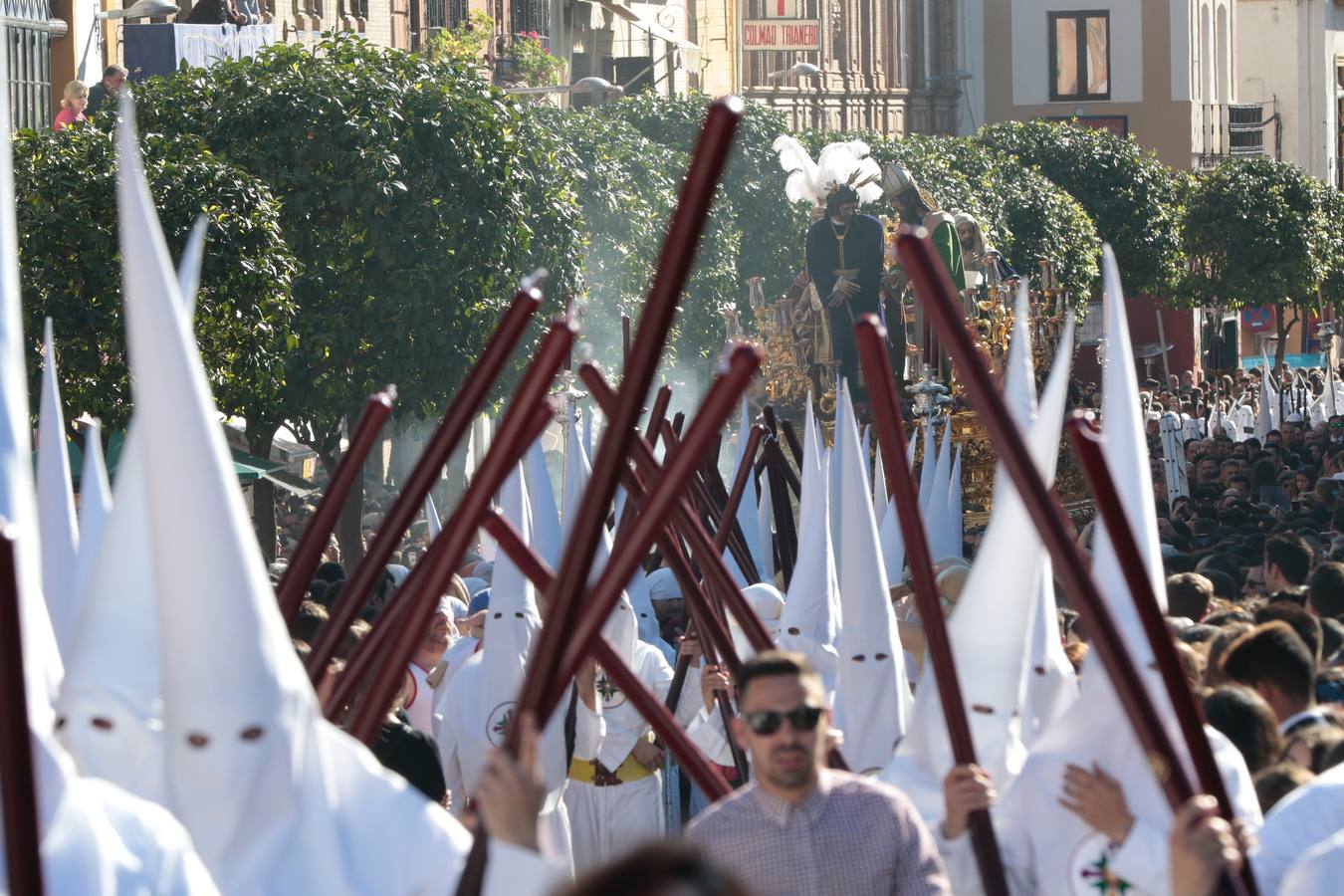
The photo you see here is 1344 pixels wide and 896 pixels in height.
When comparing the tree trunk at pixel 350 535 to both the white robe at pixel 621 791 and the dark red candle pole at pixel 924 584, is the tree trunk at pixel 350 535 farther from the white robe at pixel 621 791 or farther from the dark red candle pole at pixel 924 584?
the dark red candle pole at pixel 924 584

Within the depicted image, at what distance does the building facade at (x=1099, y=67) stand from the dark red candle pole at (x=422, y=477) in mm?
71208

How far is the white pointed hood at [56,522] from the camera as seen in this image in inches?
229

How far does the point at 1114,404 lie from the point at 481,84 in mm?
16614

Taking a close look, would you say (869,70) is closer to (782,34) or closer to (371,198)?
(782,34)

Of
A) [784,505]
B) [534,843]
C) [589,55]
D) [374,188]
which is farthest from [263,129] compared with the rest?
[589,55]

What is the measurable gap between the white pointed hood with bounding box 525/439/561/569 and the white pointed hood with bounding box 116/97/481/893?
13.5 feet

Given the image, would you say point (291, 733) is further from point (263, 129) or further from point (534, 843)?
point (263, 129)

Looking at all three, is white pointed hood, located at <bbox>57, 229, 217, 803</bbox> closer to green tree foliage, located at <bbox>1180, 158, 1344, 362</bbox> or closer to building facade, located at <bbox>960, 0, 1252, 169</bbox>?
green tree foliage, located at <bbox>1180, 158, 1344, 362</bbox>

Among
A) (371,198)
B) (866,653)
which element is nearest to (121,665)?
(866,653)

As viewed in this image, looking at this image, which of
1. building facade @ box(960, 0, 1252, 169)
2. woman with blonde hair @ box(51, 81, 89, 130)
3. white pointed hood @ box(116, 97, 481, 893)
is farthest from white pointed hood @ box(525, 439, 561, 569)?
building facade @ box(960, 0, 1252, 169)

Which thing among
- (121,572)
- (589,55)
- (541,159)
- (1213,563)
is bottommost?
(1213,563)

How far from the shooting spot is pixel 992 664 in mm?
5348

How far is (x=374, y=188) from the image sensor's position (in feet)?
65.1

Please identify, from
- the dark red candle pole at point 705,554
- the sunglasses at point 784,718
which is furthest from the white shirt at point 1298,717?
the sunglasses at point 784,718
